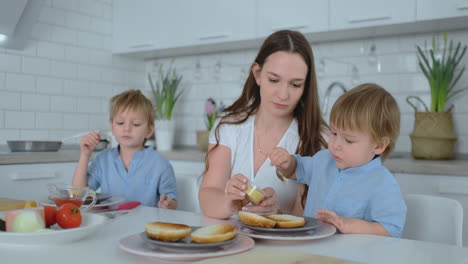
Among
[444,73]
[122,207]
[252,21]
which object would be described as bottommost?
[122,207]

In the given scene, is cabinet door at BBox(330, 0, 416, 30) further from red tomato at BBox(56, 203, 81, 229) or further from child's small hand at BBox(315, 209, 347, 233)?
red tomato at BBox(56, 203, 81, 229)

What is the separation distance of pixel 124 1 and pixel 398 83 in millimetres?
2202

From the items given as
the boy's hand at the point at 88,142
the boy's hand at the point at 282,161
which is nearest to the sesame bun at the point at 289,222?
the boy's hand at the point at 282,161

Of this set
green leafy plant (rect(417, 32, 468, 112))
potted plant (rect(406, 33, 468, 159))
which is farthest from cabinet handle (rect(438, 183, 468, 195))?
green leafy plant (rect(417, 32, 468, 112))

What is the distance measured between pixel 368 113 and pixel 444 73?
1598mm

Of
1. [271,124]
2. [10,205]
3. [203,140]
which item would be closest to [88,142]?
[10,205]

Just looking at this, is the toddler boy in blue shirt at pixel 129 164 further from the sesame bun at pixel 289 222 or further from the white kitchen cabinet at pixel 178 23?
the white kitchen cabinet at pixel 178 23

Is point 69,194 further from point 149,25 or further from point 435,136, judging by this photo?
point 149,25

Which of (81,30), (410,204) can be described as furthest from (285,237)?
(81,30)

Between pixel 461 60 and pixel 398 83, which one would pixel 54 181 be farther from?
pixel 461 60

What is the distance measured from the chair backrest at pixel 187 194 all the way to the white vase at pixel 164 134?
1683mm

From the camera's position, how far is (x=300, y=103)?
71.0 inches

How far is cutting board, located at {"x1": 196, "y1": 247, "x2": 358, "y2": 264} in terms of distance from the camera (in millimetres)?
837

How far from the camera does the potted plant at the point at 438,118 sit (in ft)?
8.73
